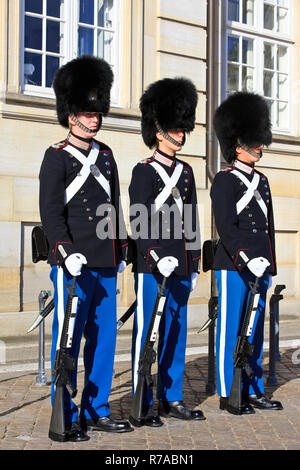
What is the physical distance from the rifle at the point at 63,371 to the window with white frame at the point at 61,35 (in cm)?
543

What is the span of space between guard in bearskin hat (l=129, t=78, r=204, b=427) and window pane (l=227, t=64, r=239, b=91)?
7048mm

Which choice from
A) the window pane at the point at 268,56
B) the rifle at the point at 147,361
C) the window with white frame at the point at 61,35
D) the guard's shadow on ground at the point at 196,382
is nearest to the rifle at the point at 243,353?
the guard's shadow on ground at the point at 196,382

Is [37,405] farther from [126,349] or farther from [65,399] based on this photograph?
[126,349]

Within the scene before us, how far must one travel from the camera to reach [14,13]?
925 cm

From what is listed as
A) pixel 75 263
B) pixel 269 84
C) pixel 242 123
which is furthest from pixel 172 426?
pixel 269 84

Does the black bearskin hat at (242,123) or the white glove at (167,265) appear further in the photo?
the black bearskin hat at (242,123)

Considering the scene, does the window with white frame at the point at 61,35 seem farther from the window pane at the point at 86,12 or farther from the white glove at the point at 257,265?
the white glove at the point at 257,265

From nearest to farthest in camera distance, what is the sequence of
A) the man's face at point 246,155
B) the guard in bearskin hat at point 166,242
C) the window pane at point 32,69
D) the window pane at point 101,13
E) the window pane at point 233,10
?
the guard in bearskin hat at point 166,242
the man's face at point 246,155
the window pane at point 32,69
the window pane at point 101,13
the window pane at point 233,10

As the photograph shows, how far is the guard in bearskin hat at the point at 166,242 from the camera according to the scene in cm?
504

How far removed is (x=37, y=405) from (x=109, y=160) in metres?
1.88

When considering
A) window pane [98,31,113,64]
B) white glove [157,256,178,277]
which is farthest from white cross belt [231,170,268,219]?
window pane [98,31,113,64]

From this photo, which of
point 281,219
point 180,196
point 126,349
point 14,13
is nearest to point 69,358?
point 180,196

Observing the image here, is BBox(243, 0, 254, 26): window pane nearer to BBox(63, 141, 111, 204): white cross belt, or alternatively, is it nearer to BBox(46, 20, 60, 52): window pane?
BBox(46, 20, 60, 52): window pane

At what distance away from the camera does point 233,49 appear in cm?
1221
